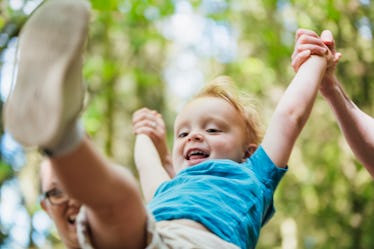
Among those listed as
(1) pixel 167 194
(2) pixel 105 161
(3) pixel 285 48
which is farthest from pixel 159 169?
(3) pixel 285 48

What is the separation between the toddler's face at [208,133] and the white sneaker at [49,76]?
2.99 feet

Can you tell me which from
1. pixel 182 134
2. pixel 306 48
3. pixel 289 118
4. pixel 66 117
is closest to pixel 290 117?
pixel 289 118

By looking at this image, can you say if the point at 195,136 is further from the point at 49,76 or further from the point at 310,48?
the point at 49,76

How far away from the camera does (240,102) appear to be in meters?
2.65

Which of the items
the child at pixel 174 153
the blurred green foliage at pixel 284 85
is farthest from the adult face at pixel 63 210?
the blurred green foliage at pixel 284 85

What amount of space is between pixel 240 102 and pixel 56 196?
0.94 m

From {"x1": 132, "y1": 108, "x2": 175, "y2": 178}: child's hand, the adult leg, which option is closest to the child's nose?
{"x1": 132, "y1": 108, "x2": 175, "y2": 178}: child's hand

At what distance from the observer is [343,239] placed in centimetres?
682

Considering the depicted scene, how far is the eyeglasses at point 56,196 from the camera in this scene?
200 centimetres

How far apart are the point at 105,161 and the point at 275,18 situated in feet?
22.5

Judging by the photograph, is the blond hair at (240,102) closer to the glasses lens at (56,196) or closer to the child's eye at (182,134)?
the child's eye at (182,134)

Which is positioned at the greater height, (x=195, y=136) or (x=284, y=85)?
(x=195, y=136)

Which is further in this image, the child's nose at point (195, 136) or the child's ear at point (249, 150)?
the child's ear at point (249, 150)

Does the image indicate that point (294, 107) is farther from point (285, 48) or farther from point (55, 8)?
point (285, 48)
